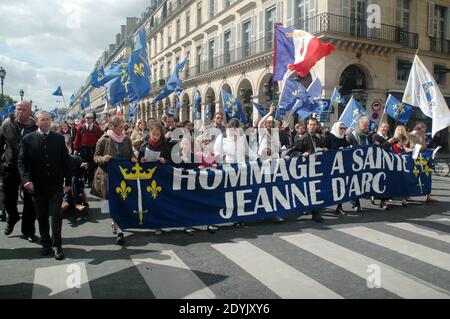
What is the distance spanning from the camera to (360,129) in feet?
29.7

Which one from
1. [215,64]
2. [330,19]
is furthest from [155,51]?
[330,19]

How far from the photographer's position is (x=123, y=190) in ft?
20.5

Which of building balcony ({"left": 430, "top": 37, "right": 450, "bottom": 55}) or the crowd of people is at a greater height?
building balcony ({"left": 430, "top": 37, "right": 450, "bottom": 55})

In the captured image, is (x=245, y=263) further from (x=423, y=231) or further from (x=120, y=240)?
(x=423, y=231)

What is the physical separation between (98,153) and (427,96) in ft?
23.2

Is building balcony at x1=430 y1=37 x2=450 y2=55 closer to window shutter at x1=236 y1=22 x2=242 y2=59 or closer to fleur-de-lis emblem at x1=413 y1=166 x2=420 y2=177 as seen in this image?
window shutter at x1=236 y1=22 x2=242 y2=59

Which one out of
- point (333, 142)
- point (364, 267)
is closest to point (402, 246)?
point (364, 267)

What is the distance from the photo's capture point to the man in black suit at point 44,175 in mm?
5184

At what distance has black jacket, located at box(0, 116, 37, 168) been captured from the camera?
6.29 meters

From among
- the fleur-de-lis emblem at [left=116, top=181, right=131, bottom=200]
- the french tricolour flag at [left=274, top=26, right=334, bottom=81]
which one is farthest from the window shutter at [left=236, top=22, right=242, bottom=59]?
the fleur-de-lis emblem at [left=116, top=181, right=131, bottom=200]

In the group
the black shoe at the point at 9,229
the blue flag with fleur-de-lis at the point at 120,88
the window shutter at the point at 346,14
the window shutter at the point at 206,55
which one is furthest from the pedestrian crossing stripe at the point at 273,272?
the window shutter at the point at 206,55

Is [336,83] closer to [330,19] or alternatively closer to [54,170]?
[330,19]

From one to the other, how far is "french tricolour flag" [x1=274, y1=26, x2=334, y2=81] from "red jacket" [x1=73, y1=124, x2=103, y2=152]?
512 centimetres

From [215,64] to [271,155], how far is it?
26.5 metres
